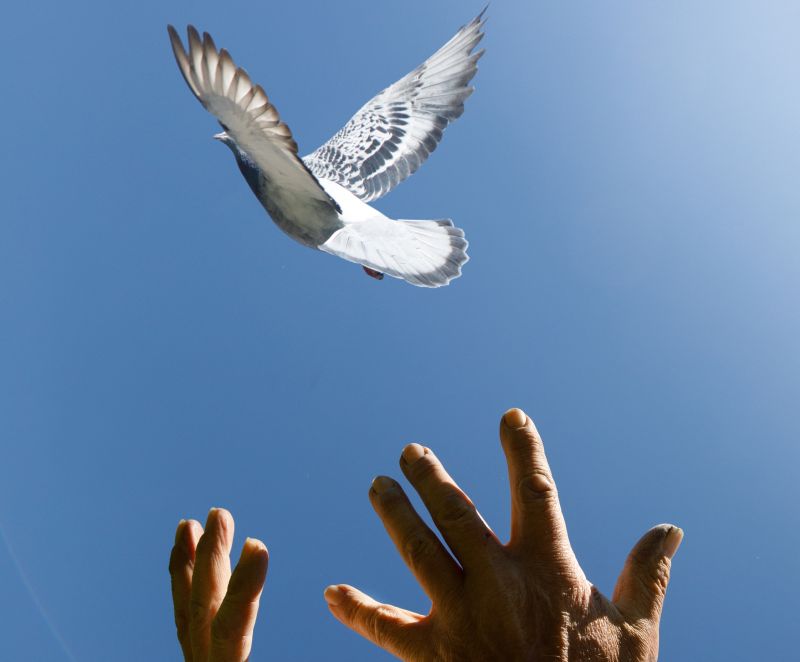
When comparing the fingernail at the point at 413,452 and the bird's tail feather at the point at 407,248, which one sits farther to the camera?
the bird's tail feather at the point at 407,248

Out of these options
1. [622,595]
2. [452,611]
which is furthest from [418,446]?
[622,595]

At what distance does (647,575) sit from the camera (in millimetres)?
955

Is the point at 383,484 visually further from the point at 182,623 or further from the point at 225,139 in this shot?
the point at 225,139

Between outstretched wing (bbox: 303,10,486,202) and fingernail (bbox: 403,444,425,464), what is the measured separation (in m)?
2.34

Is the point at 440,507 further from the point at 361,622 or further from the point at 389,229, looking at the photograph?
the point at 389,229

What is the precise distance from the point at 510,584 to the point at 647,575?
0.25m

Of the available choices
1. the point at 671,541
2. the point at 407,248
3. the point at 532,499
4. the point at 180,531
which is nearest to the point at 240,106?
the point at 407,248

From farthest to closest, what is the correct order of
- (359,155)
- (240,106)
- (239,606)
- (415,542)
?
(359,155)
(240,106)
(415,542)
(239,606)

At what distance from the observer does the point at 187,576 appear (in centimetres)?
101

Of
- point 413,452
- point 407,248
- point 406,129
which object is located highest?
point 406,129

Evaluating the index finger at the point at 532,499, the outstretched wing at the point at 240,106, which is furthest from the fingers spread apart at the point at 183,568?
the outstretched wing at the point at 240,106

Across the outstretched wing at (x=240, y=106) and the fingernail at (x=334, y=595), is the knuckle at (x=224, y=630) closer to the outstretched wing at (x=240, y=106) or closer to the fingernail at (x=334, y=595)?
the fingernail at (x=334, y=595)

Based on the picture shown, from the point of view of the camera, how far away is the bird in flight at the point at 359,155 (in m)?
1.70

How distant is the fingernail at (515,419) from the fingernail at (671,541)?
291mm
